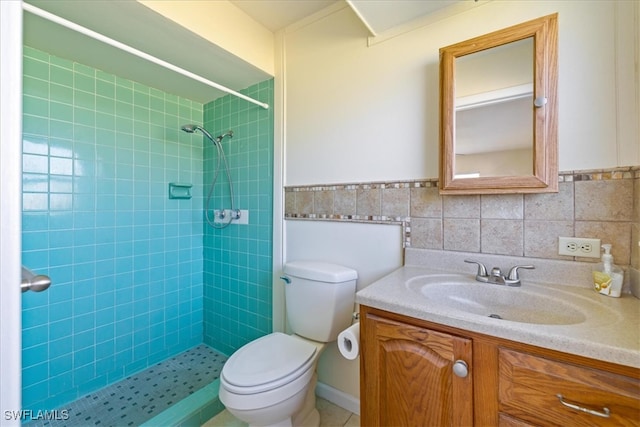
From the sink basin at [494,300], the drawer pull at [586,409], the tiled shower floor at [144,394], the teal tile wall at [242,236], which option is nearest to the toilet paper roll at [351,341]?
the sink basin at [494,300]

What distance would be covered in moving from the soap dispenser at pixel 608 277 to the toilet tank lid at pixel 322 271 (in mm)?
956

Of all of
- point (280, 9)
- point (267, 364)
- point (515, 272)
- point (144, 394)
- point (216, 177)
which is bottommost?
point (144, 394)

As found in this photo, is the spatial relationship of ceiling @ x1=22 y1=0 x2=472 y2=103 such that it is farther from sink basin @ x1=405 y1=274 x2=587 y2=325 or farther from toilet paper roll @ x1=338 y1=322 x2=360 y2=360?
toilet paper roll @ x1=338 y1=322 x2=360 y2=360

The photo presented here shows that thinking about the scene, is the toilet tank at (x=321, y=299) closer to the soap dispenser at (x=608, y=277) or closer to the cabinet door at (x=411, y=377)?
the cabinet door at (x=411, y=377)

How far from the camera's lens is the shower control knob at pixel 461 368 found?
761mm

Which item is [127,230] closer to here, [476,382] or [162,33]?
[162,33]

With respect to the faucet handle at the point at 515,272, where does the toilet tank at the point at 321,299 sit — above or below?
below

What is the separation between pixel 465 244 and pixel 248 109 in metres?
1.71

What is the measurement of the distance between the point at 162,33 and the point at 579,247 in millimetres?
2161

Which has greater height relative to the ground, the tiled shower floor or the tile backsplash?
the tile backsplash

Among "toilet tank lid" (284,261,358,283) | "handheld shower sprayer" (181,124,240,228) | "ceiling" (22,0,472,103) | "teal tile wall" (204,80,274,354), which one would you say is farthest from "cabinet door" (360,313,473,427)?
"handheld shower sprayer" (181,124,240,228)

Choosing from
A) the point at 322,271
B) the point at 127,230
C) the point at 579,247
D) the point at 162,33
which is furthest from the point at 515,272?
the point at 127,230

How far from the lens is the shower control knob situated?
0.76 meters

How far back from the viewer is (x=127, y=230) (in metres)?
1.93
